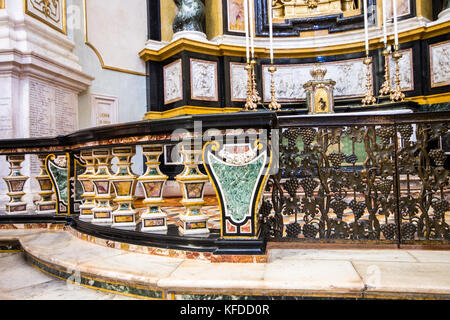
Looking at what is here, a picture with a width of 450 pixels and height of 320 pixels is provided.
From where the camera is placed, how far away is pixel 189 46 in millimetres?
6750

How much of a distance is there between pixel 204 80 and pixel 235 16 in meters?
1.73

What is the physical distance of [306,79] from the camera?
7.45m

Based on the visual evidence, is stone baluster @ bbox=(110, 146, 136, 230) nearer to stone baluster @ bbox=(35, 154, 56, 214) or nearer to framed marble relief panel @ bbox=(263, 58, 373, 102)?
stone baluster @ bbox=(35, 154, 56, 214)

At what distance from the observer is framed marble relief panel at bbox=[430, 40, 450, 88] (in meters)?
6.18

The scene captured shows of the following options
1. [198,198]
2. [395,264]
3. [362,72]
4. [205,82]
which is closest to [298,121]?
[198,198]

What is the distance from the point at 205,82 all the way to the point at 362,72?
10.7ft

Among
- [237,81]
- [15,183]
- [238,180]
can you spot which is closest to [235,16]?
[237,81]

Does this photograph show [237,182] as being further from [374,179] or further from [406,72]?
[406,72]

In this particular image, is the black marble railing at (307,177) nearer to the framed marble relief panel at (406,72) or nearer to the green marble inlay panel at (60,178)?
the green marble inlay panel at (60,178)

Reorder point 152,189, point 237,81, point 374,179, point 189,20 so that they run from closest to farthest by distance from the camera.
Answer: point 374,179
point 152,189
point 189,20
point 237,81

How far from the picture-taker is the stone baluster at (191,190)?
2242 mm

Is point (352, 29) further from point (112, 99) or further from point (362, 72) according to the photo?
point (112, 99)

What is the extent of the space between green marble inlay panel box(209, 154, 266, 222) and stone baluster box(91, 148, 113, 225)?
1101 mm

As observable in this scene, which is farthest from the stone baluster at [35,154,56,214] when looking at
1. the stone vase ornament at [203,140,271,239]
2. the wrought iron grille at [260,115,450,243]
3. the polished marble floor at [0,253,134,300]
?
the wrought iron grille at [260,115,450,243]
